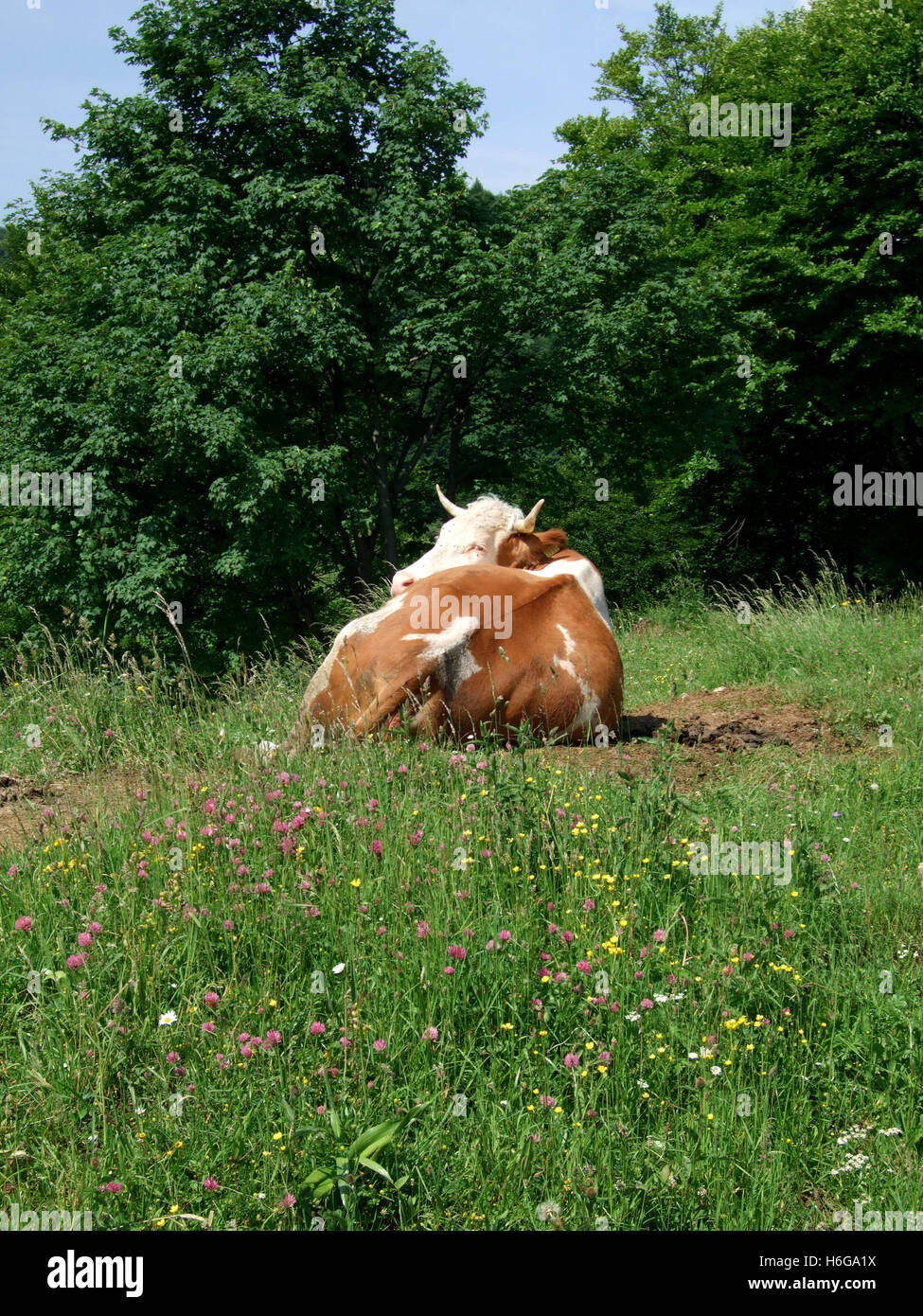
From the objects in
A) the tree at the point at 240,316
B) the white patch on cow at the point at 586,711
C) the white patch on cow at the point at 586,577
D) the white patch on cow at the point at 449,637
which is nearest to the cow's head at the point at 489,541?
the white patch on cow at the point at 586,577

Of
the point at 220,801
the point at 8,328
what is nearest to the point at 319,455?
the point at 8,328

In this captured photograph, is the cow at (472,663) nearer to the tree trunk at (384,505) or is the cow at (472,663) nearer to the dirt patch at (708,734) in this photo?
the dirt patch at (708,734)

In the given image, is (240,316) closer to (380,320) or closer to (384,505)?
(380,320)

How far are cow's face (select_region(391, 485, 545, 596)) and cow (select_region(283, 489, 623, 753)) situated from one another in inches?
11.2

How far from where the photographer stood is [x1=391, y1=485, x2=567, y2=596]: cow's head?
8258 mm

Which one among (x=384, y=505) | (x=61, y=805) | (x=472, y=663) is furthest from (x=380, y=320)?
(x=61, y=805)

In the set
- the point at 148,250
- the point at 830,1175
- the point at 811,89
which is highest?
the point at 811,89

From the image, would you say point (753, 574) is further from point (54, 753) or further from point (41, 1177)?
point (41, 1177)

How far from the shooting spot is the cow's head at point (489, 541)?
826 centimetres

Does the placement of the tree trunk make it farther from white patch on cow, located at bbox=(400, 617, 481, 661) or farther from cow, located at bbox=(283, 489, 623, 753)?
white patch on cow, located at bbox=(400, 617, 481, 661)

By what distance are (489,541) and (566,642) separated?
141 centimetres

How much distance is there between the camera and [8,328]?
20.9 m

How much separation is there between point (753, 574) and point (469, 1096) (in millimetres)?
24596

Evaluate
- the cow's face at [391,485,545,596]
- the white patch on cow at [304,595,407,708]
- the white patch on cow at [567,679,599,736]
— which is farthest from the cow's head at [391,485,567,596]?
the white patch on cow at [567,679,599,736]
